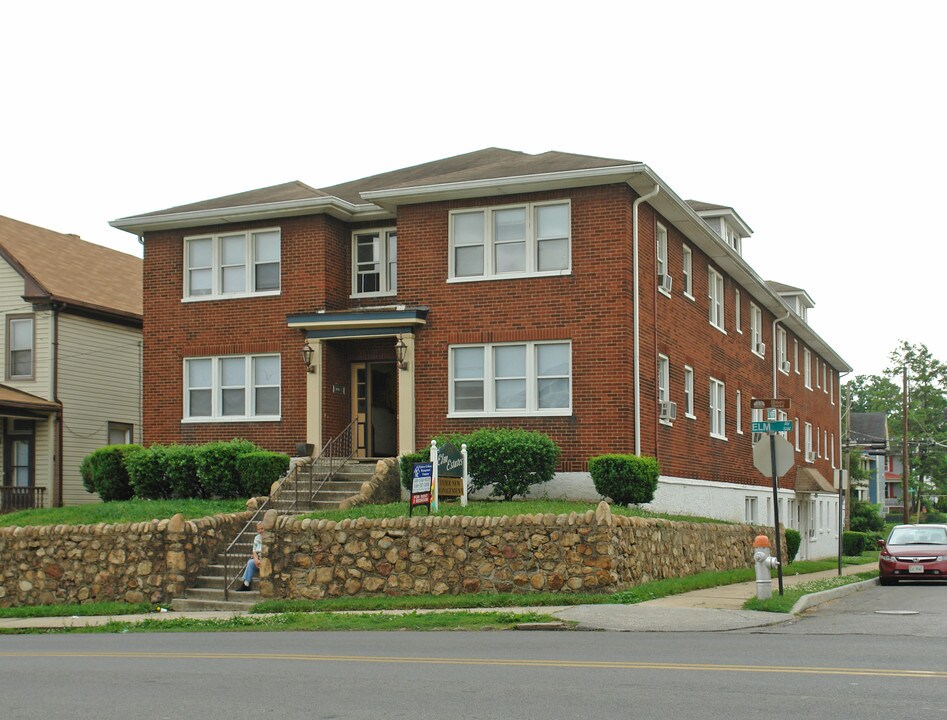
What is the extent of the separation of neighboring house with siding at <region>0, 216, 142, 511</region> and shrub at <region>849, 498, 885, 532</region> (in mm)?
37048

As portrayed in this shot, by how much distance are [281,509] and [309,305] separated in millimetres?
5427

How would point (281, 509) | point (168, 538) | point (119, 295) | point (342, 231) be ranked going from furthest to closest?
point (119, 295), point (342, 231), point (281, 509), point (168, 538)

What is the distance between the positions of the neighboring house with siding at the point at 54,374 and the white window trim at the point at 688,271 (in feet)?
53.4

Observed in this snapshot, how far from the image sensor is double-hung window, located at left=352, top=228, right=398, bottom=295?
93.1 feet

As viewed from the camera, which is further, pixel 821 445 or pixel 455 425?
pixel 821 445

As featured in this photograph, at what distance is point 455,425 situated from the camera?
25766 millimetres

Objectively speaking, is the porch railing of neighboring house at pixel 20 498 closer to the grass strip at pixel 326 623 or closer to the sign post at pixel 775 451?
the grass strip at pixel 326 623

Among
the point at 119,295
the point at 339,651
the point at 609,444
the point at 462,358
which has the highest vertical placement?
the point at 119,295

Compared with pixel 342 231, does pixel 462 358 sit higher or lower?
lower

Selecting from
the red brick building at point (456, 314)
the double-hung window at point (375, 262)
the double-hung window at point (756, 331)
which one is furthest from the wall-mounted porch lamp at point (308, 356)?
the double-hung window at point (756, 331)

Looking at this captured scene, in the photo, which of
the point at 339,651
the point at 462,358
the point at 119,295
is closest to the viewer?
the point at 339,651

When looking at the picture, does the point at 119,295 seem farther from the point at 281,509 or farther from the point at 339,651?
the point at 339,651

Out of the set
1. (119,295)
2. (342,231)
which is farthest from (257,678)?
(119,295)

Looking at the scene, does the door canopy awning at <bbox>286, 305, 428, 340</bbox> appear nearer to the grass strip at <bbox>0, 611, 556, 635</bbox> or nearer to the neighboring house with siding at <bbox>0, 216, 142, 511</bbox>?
the grass strip at <bbox>0, 611, 556, 635</bbox>
